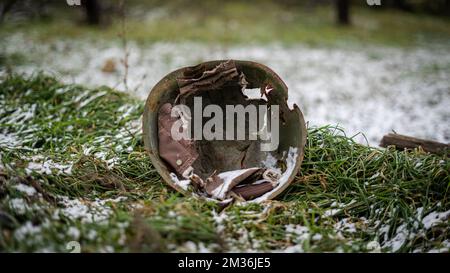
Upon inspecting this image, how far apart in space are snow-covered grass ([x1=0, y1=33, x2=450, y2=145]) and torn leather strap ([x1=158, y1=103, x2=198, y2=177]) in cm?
172

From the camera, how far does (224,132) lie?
3.38m

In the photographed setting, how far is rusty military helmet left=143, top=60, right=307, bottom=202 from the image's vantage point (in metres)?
2.96

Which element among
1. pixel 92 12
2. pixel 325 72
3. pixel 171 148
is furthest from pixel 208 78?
pixel 92 12

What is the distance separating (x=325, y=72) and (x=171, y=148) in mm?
5355

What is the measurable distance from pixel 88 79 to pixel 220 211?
182 inches

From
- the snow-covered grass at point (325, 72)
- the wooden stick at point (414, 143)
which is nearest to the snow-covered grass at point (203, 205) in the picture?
the wooden stick at point (414, 143)

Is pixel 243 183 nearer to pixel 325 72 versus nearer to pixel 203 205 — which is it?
pixel 203 205

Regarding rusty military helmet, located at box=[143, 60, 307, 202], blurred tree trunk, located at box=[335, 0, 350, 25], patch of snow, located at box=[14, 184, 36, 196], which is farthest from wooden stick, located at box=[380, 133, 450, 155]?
blurred tree trunk, located at box=[335, 0, 350, 25]

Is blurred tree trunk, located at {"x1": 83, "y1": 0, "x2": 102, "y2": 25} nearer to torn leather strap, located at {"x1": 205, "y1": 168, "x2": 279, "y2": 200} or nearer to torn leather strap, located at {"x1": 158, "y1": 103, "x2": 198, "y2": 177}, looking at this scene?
torn leather strap, located at {"x1": 158, "y1": 103, "x2": 198, "y2": 177}

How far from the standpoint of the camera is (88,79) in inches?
256

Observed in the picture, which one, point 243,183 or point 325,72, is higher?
point 325,72
